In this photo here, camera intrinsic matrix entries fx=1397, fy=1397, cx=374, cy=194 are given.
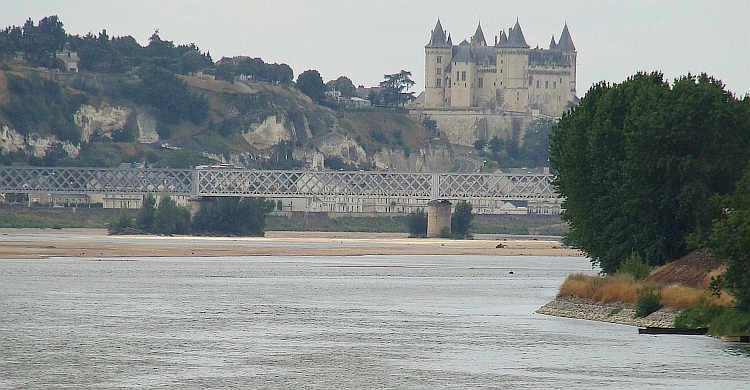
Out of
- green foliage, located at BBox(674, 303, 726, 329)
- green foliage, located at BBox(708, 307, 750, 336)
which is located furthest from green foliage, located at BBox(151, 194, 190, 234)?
green foliage, located at BBox(708, 307, 750, 336)

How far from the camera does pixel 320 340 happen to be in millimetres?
60062

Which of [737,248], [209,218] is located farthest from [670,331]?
[209,218]

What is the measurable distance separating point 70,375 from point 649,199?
32577mm

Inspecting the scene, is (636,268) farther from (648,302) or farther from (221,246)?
(221,246)

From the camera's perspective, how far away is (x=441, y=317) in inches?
2795

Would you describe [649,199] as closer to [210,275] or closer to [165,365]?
[165,365]

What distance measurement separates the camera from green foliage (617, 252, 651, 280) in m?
67.4

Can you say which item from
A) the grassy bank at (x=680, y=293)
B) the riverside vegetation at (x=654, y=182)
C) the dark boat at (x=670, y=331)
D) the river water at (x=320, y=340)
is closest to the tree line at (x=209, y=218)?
the river water at (x=320, y=340)

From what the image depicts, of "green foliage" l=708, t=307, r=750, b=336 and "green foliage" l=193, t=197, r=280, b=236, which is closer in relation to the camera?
"green foliage" l=708, t=307, r=750, b=336

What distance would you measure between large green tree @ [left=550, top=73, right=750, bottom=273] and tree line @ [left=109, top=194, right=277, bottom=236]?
121 metres

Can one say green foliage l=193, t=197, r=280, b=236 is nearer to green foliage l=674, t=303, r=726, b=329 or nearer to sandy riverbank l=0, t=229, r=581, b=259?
sandy riverbank l=0, t=229, r=581, b=259

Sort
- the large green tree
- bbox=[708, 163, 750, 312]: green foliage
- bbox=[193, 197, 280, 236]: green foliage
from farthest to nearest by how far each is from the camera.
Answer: bbox=[193, 197, 280, 236]: green foliage, the large green tree, bbox=[708, 163, 750, 312]: green foliage

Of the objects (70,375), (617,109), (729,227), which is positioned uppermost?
(617,109)

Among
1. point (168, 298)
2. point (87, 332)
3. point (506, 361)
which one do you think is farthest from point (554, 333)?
point (168, 298)
